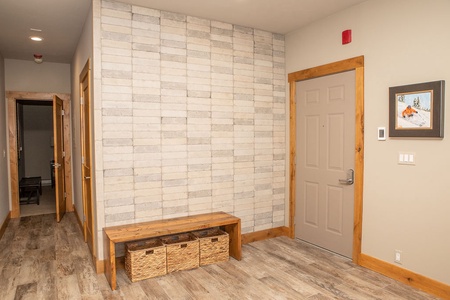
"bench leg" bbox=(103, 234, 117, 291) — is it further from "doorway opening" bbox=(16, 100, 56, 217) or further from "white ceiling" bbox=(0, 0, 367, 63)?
"doorway opening" bbox=(16, 100, 56, 217)

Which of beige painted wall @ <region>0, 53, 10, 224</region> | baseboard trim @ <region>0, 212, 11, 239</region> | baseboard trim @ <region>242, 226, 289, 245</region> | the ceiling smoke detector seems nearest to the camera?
baseboard trim @ <region>242, 226, 289, 245</region>

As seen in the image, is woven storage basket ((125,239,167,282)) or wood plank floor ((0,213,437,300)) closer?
wood plank floor ((0,213,437,300))

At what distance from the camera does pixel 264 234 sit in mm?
4438

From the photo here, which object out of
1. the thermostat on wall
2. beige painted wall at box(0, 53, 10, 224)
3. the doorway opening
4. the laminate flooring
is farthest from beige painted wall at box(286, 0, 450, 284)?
the doorway opening

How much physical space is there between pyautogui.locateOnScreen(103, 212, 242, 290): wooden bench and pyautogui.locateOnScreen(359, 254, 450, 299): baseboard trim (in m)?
1.39

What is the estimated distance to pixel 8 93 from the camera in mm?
5684

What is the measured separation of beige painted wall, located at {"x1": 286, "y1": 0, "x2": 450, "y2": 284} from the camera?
280 centimetres

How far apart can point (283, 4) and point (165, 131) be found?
188cm

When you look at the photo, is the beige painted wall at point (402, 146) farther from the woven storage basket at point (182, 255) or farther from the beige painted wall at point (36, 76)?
the beige painted wall at point (36, 76)

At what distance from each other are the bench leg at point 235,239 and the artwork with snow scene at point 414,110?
1990 mm

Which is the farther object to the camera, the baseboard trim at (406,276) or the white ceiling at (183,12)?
the white ceiling at (183,12)

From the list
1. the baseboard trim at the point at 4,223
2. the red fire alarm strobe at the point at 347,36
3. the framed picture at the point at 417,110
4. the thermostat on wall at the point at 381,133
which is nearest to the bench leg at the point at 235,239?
the thermostat on wall at the point at 381,133

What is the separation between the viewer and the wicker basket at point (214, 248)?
3.55m

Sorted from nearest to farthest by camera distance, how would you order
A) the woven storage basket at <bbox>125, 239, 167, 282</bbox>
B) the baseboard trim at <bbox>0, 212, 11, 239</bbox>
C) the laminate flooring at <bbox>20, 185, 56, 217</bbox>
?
the woven storage basket at <bbox>125, 239, 167, 282</bbox> → the baseboard trim at <bbox>0, 212, 11, 239</bbox> → the laminate flooring at <bbox>20, 185, 56, 217</bbox>
